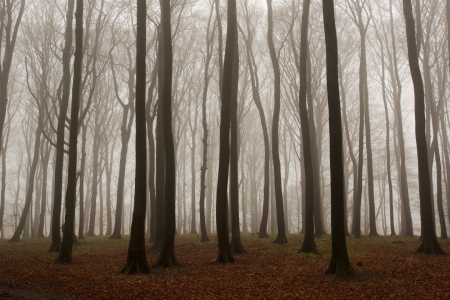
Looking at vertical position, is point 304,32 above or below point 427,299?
above

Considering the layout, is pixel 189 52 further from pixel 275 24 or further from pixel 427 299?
pixel 427 299

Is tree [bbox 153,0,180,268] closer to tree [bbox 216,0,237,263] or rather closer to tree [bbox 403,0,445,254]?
tree [bbox 216,0,237,263]

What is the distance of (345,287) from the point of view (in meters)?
4.75

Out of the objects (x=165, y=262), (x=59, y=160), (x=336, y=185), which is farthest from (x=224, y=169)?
(x=59, y=160)

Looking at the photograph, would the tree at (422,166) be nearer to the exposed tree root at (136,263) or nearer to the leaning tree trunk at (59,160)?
the exposed tree root at (136,263)

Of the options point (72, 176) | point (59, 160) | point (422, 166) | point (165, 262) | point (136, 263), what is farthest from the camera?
point (59, 160)

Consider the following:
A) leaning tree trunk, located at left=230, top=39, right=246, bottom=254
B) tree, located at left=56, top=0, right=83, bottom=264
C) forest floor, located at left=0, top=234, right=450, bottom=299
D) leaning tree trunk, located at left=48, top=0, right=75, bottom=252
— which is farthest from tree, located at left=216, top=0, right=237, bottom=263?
leaning tree trunk, located at left=48, top=0, right=75, bottom=252

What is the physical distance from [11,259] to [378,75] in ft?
64.7

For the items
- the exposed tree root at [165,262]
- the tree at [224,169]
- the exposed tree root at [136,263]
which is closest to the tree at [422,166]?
the tree at [224,169]

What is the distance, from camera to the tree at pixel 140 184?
6.28m

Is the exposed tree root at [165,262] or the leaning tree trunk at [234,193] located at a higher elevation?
the leaning tree trunk at [234,193]

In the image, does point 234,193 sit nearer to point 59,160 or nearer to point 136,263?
point 136,263

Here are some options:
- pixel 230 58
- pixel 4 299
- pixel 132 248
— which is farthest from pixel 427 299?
pixel 230 58

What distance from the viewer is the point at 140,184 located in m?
6.55
